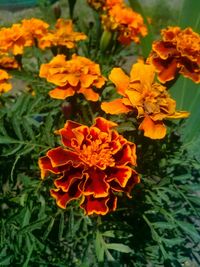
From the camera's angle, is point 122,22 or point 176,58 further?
point 122,22

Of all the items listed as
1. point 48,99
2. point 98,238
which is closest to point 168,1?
point 48,99

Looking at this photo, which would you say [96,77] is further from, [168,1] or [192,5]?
[168,1]

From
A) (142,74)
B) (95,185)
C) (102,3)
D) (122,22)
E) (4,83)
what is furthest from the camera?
(102,3)

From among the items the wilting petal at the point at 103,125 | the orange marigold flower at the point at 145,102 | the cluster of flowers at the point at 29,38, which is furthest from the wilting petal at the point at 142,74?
the cluster of flowers at the point at 29,38

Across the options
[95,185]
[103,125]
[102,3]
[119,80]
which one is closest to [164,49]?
[119,80]

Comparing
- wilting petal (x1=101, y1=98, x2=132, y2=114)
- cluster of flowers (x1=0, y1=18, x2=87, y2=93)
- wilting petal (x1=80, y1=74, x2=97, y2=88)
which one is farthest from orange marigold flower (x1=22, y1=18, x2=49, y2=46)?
wilting petal (x1=101, y1=98, x2=132, y2=114)

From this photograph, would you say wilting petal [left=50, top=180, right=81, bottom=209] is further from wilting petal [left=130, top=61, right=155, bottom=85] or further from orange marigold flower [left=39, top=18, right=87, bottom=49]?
orange marigold flower [left=39, top=18, right=87, bottom=49]

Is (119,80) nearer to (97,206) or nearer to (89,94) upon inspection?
(89,94)

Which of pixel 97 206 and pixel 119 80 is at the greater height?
pixel 119 80
